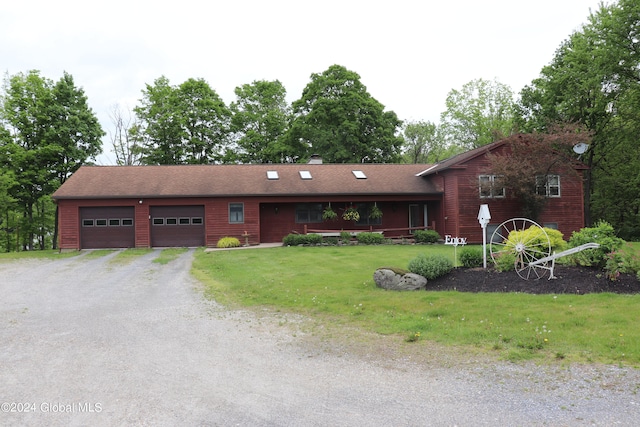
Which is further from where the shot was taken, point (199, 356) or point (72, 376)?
point (199, 356)

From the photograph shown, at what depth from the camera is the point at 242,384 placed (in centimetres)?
457

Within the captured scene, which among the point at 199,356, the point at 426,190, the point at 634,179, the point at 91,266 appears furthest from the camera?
the point at 634,179

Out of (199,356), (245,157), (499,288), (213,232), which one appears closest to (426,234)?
(213,232)

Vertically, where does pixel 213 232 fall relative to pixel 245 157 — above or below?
below

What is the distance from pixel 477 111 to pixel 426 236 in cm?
2619

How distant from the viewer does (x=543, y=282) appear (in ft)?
30.1

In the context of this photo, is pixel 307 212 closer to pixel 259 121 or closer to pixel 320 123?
pixel 320 123

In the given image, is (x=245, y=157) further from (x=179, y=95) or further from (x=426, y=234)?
(x=426, y=234)

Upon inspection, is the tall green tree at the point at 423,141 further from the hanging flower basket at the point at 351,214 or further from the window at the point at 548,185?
the hanging flower basket at the point at 351,214

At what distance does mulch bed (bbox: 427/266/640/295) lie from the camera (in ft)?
28.1

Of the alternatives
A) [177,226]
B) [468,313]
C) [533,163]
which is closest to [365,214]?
[533,163]

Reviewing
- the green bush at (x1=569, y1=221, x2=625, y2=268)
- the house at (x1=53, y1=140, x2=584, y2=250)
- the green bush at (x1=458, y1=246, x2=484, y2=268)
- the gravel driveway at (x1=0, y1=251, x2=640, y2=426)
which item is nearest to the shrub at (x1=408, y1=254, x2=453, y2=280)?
the green bush at (x1=458, y1=246, x2=484, y2=268)

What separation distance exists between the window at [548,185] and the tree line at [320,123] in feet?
4.40

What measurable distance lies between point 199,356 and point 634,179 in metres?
32.5
